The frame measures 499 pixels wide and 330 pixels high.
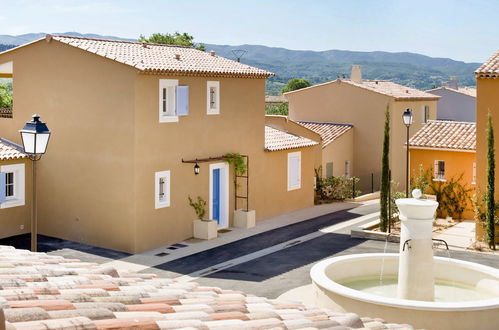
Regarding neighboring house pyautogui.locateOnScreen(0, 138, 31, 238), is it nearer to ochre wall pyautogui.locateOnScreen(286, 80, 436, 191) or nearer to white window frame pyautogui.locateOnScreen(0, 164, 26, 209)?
white window frame pyautogui.locateOnScreen(0, 164, 26, 209)

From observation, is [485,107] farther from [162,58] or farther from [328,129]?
[328,129]

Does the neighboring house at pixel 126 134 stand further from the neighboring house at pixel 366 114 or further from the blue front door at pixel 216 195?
the neighboring house at pixel 366 114

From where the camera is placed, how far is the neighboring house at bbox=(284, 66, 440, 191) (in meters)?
35.4

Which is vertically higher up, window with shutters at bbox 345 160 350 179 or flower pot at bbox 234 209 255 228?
window with shutters at bbox 345 160 350 179

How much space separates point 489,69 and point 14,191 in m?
15.6

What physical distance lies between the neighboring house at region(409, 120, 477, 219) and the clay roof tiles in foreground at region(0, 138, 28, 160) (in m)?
15.0

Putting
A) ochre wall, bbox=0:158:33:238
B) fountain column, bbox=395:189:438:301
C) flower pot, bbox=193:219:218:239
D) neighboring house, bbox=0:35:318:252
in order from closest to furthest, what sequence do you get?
fountain column, bbox=395:189:438:301 → neighboring house, bbox=0:35:318:252 → ochre wall, bbox=0:158:33:238 → flower pot, bbox=193:219:218:239

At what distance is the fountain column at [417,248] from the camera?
12180 mm

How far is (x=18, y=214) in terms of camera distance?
21.4m

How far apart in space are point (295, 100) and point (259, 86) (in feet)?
42.9

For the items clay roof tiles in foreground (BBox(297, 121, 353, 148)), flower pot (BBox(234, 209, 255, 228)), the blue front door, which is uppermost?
clay roof tiles in foreground (BBox(297, 121, 353, 148))

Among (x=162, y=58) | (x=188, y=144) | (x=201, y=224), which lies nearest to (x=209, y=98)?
(x=188, y=144)

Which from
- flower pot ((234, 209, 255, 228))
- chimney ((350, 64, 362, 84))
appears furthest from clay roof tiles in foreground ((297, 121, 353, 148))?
flower pot ((234, 209, 255, 228))

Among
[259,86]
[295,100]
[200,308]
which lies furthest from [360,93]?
[200,308]
